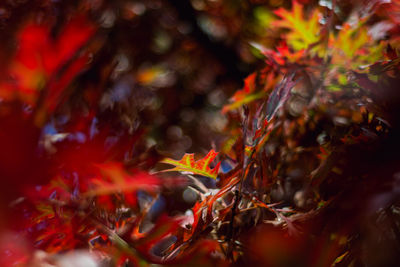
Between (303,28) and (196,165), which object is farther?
(303,28)

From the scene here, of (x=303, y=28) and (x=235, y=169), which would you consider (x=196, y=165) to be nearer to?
(x=235, y=169)

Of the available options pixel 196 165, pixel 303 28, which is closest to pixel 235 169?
pixel 196 165

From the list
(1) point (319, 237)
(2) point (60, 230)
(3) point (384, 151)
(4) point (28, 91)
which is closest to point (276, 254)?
(1) point (319, 237)

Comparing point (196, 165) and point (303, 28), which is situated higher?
point (303, 28)

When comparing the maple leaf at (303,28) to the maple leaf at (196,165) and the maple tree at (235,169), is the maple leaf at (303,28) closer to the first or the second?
the maple tree at (235,169)

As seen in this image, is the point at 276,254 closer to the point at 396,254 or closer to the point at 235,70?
the point at 396,254

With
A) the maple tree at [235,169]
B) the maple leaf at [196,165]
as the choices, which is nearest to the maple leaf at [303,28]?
the maple tree at [235,169]

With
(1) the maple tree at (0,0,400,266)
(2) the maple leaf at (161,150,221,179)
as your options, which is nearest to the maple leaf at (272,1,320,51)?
(1) the maple tree at (0,0,400,266)

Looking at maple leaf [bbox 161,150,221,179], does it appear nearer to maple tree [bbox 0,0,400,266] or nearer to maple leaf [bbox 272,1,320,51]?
maple tree [bbox 0,0,400,266]
